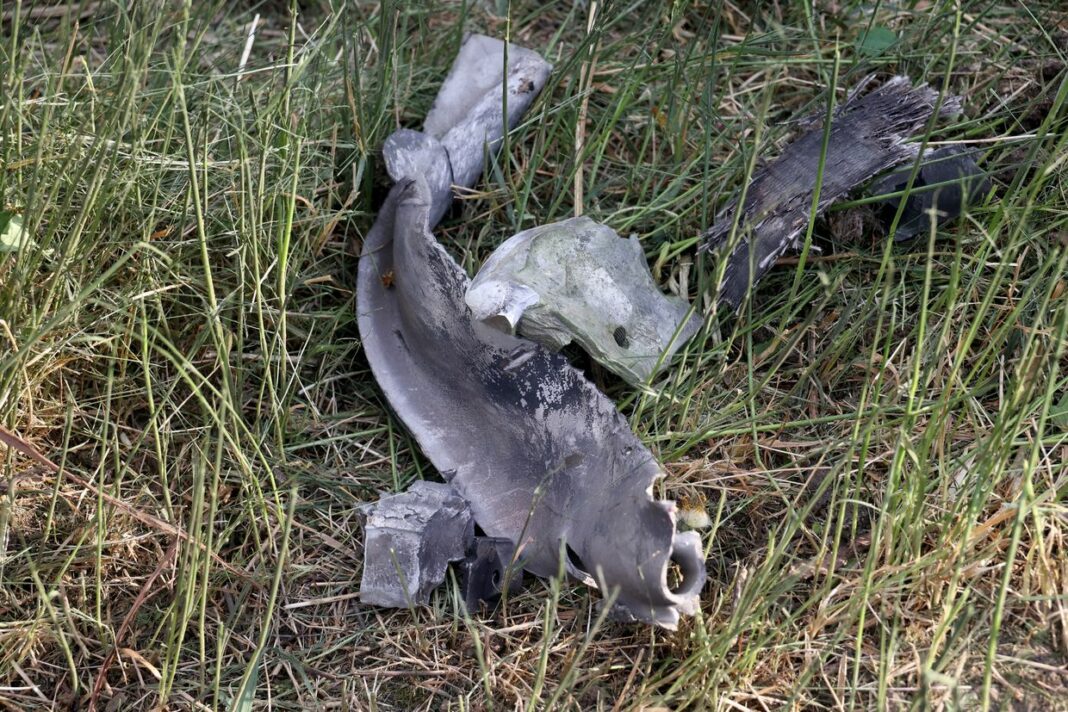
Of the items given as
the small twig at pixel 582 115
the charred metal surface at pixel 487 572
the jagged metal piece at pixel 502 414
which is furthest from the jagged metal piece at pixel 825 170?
the charred metal surface at pixel 487 572

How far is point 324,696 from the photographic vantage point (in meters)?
1.68

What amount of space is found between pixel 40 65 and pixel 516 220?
107 cm

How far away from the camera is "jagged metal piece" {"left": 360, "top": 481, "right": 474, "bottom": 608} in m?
1.76

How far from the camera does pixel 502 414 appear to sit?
6.50 ft

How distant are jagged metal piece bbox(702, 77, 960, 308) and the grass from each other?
2.9 inches

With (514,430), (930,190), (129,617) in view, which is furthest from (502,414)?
(930,190)

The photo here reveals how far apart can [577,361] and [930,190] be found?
0.79 m

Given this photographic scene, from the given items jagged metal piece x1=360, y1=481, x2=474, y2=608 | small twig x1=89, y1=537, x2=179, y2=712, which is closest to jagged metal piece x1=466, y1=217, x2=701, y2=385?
jagged metal piece x1=360, y1=481, x2=474, y2=608

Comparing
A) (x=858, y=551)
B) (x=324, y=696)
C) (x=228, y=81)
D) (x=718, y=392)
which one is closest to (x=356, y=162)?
(x=228, y=81)

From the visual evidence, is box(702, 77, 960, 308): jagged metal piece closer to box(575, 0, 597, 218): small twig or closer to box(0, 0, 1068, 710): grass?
box(0, 0, 1068, 710): grass

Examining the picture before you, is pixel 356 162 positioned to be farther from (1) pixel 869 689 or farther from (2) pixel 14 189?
(1) pixel 869 689

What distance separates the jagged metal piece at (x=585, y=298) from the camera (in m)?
1.89

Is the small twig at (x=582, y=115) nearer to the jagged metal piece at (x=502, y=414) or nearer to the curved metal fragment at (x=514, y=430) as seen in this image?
the jagged metal piece at (x=502, y=414)

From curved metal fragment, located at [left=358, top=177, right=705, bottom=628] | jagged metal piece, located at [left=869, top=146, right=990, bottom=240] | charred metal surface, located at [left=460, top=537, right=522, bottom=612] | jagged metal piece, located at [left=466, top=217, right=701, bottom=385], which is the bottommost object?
charred metal surface, located at [left=460, top=537, right=522, bottom=612]
